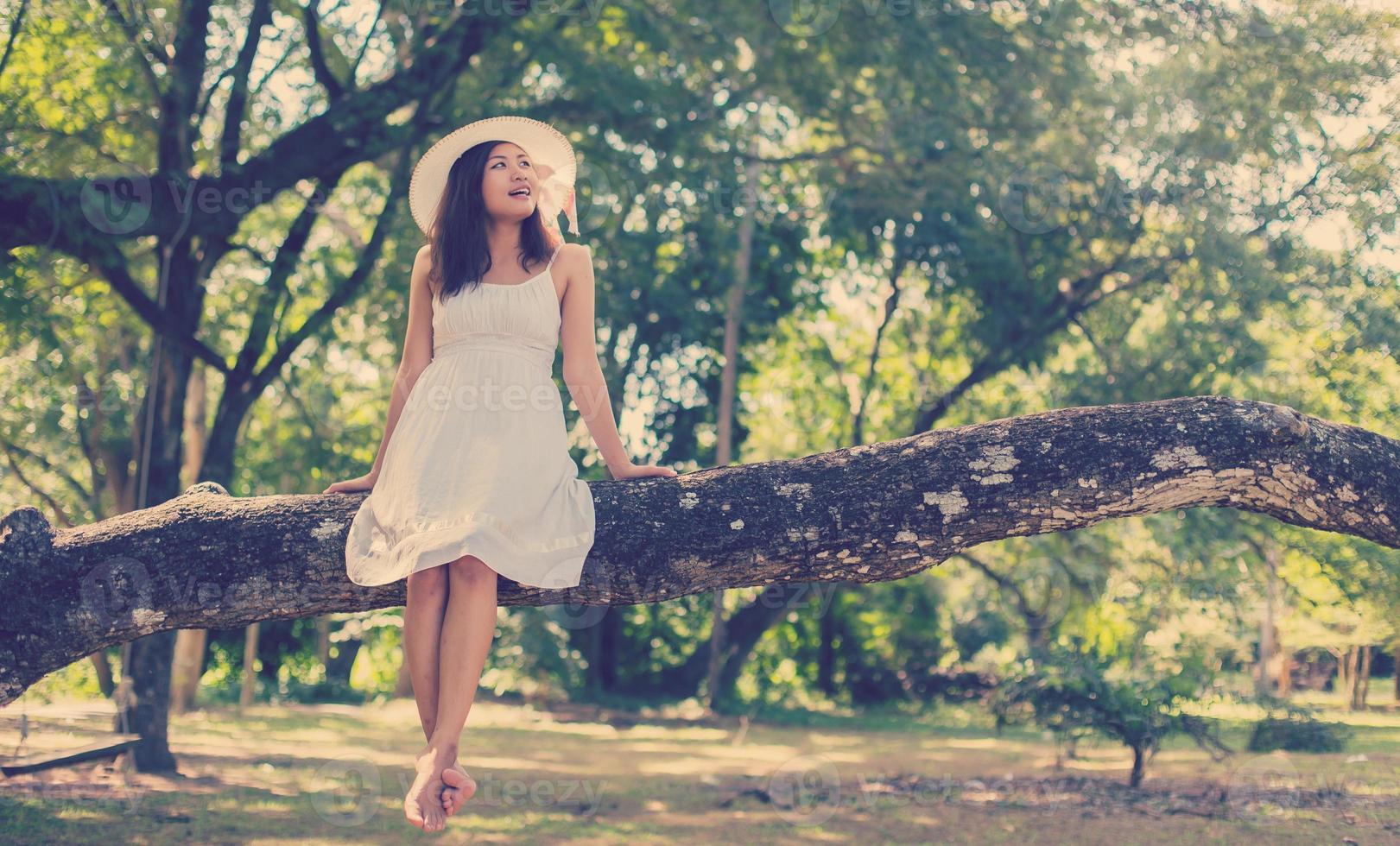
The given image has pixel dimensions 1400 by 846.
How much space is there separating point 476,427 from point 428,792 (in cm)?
104


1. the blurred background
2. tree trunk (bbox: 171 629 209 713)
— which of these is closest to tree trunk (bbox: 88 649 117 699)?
the blurred background

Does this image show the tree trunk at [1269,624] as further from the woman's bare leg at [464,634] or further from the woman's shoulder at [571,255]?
the woman's bare leg at [464,634]

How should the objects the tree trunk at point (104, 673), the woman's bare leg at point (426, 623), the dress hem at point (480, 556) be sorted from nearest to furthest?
the dress hem at point (480, 556), the woman's bare leg at point (426, 623), the tree trunk at point (104, 673)

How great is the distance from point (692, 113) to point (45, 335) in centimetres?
544

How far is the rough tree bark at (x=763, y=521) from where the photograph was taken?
349cm

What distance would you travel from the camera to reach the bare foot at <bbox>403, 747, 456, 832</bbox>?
3041mm

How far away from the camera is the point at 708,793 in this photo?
9781 millimetres

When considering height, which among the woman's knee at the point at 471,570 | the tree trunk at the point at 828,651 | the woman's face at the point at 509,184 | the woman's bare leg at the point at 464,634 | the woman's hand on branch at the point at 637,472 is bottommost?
the tree trunk at the point at 828,651

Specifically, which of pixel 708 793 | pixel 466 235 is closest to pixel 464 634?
pixel 466 235

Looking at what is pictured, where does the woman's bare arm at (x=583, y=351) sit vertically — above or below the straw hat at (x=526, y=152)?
below

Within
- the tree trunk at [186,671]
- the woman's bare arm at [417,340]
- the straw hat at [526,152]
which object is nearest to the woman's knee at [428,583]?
the woman's bare arm at [417,340]

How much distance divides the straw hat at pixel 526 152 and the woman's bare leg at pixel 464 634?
121 cm

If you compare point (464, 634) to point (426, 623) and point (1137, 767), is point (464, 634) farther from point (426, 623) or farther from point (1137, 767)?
point (1137, 767)

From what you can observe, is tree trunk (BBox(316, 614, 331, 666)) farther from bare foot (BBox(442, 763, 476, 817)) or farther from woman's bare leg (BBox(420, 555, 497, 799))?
bare foot (BBox(442, 763, 476, 817))
